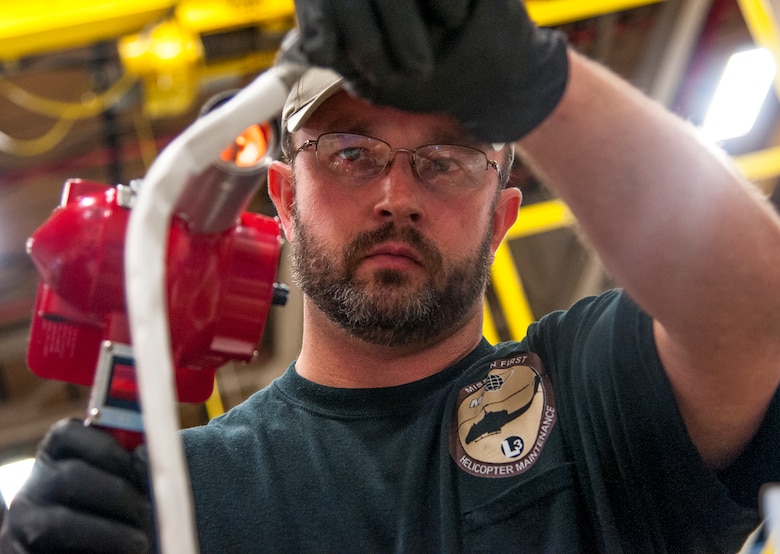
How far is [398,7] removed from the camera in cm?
67

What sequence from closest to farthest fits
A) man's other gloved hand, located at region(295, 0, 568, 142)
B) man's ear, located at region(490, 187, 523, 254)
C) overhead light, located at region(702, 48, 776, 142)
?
man's other gloved hand, located at region(295, 0, 568, 142)
man's ear, located at region(490, 187, 523, 254)
overhead light, located at region(702, 48, 776, 142)

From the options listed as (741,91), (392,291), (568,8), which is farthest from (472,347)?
(741,91)

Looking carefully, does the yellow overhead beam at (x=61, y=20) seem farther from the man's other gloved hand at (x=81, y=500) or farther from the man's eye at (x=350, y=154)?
Result: the man's other gloved hand at (x=81, y=500)

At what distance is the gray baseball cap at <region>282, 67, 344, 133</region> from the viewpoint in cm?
120

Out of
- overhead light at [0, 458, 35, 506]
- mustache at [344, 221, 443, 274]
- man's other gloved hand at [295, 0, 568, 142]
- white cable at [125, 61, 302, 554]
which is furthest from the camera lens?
overhead light at [0, 458, 35, 506]

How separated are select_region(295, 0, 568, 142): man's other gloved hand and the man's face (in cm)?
38

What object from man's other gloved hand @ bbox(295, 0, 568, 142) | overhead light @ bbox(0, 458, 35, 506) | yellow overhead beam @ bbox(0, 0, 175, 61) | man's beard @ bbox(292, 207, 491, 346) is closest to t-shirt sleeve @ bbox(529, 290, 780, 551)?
man's beard @ bbox(292, 207, 491, 346)

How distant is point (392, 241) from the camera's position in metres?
1.16

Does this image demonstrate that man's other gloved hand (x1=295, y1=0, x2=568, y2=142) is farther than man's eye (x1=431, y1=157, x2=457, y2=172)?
No

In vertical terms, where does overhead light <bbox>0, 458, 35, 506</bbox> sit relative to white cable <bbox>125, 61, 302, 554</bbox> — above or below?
above

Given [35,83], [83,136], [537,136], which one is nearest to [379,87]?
[537,136]

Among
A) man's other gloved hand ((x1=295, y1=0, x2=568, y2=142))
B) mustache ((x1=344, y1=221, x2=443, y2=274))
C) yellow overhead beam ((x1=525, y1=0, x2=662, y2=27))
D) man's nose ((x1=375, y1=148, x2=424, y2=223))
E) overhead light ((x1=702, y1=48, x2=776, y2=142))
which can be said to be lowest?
man's other gloved hand ((x1=295, y1=0, x2=568, y2=142))

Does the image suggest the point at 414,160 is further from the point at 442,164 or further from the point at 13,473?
the point at 13,473

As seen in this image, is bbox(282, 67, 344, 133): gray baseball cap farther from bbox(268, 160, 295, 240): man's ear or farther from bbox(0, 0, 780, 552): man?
bbox(268, 160, 295, 240): man's ear
